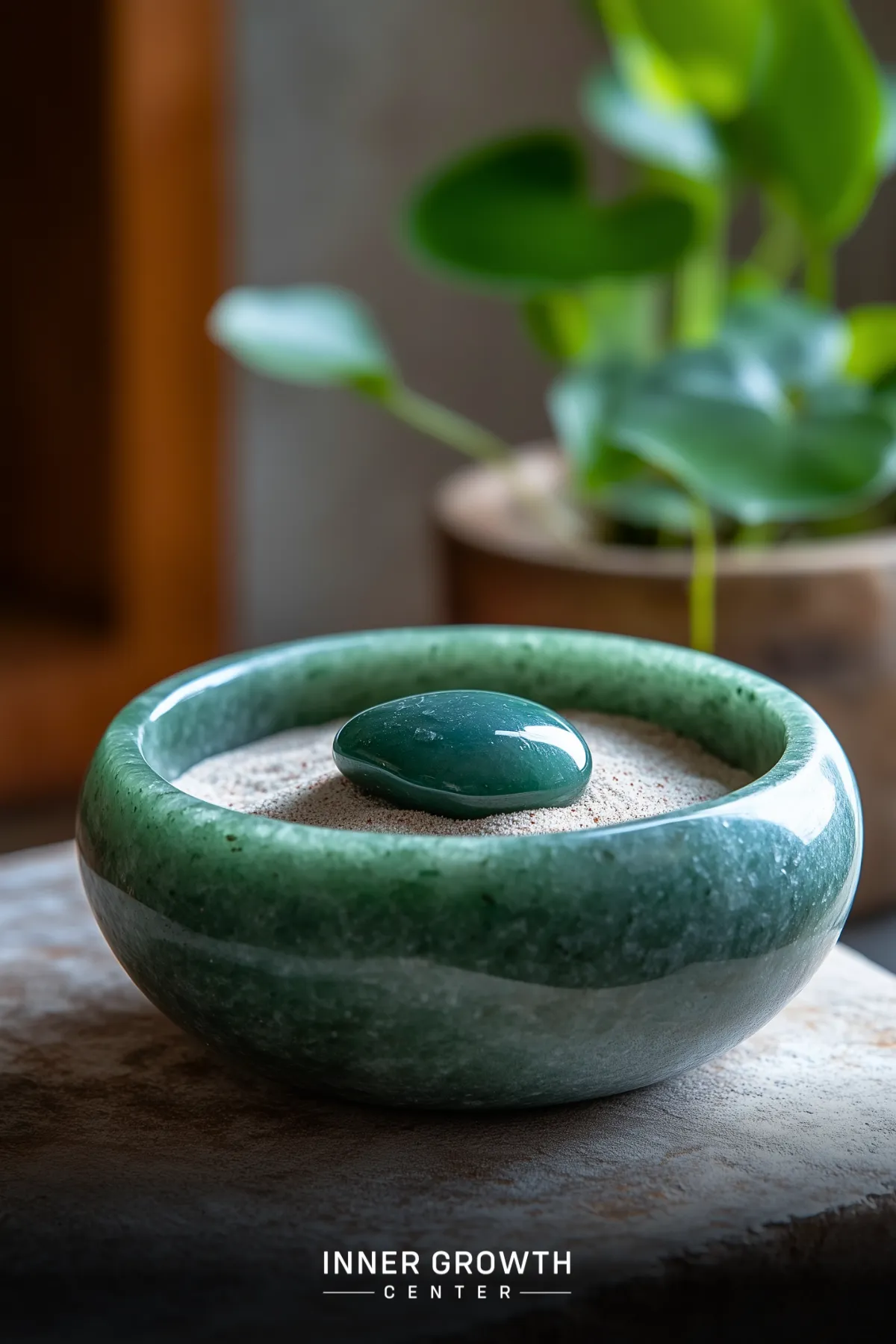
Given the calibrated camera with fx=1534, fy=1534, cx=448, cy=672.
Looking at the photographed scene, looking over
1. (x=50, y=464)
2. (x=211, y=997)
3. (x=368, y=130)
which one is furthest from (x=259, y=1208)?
(x=368, y=130)

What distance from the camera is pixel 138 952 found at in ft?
1.46

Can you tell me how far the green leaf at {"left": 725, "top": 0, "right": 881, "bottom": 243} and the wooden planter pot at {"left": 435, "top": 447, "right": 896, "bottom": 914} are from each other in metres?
0.21

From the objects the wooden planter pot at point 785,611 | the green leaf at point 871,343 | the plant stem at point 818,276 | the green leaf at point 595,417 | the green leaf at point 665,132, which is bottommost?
the wooden planter pot at point 785,611

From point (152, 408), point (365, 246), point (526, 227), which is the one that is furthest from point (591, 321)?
point (365, 246)

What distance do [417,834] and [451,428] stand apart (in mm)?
1164

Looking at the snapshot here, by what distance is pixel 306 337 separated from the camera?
2.97ft

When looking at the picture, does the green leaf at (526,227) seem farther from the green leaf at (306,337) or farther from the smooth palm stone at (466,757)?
the smooth palm stone at (466,757)

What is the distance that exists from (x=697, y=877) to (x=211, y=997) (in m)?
0.14

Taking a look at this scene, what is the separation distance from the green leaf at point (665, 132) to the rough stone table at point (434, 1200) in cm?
59

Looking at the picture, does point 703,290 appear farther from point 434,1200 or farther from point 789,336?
point 434,1200

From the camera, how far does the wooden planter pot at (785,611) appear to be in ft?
2.67

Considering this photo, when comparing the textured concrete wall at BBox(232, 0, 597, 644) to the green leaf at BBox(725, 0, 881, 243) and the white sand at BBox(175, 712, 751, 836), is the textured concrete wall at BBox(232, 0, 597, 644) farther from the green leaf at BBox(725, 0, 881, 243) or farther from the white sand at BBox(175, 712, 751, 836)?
the white sand at BBox(175, 712, 751, 836)

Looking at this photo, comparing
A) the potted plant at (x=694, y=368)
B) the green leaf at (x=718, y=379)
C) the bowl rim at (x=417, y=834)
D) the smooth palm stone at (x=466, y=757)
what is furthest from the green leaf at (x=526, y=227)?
the smooth palm stone at (x=466, y=757)

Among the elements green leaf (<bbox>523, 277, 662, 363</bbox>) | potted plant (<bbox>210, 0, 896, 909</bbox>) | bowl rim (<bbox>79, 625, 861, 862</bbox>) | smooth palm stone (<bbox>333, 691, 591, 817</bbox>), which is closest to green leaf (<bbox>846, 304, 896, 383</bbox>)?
potted plant (<bbox>210, 0, 896, 909</bbox>)
